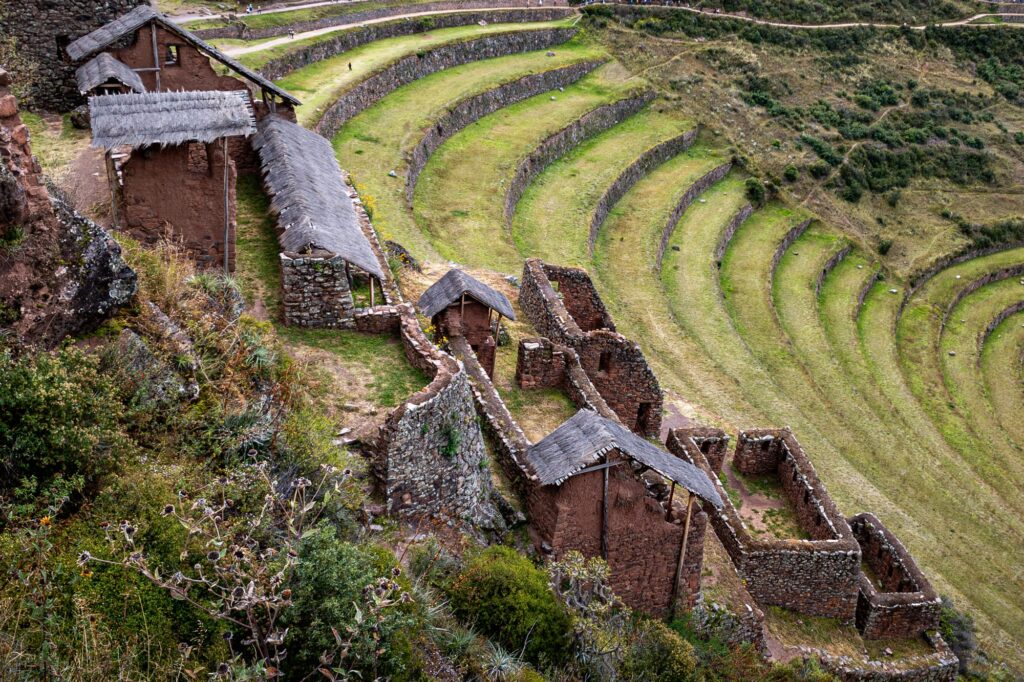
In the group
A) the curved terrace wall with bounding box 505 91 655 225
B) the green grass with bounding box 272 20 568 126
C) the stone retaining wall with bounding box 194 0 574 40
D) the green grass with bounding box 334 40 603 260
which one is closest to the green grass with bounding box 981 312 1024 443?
the curved terrace wall with bounding box 505 91 655 225

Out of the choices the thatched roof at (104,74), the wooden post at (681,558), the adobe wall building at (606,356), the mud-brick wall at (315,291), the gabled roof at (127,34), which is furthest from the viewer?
the gabled roof at (127,34)

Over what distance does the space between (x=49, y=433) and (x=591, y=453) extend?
7.55 metres

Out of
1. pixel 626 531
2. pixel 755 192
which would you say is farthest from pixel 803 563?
pixel 755 192

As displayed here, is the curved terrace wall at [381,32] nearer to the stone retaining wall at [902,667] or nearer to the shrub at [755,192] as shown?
the shrub at [755,192]

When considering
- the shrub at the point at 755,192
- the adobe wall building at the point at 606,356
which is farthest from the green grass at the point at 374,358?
the shrub at the point at 755,192

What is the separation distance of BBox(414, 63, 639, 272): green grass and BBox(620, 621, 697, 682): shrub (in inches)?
675

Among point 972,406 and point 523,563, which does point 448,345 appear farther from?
point 972,406

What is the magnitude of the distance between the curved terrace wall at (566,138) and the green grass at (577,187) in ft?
1.02

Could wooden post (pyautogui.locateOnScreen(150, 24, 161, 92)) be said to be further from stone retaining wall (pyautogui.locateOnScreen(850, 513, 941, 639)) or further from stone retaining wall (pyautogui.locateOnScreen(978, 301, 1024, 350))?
stone retaining wall (pyautogui.locateOnScreen(978, 301, 1024, 350))

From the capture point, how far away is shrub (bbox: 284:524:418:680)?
7.95 m

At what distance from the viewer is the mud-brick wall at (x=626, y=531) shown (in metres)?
13.7

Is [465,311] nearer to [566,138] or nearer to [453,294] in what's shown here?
[453,294]

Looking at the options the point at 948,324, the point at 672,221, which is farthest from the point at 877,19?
the point at 672,221

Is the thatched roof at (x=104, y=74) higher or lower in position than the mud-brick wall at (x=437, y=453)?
higher
